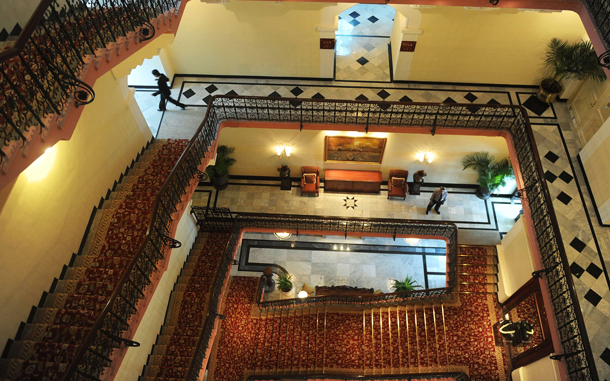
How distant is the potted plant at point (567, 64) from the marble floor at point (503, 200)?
0.44 m

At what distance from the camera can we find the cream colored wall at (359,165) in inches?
414

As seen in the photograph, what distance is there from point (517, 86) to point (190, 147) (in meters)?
9.09

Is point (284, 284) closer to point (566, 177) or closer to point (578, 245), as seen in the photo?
point (578, 245)

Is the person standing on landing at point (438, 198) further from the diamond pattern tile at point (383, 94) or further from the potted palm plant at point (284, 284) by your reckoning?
the potted palm plant at point (284, 284)

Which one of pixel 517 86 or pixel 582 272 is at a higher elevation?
pixel 517 86

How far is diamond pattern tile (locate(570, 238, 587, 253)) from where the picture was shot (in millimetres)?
7738

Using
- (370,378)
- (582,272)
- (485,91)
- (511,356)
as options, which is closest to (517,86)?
(485,91)

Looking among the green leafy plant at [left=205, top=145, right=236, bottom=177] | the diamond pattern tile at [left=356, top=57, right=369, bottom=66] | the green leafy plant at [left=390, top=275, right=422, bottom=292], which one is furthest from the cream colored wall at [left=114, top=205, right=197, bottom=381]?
the diamond pattern tile at [left=356, top=57, right=369, bottom=66]

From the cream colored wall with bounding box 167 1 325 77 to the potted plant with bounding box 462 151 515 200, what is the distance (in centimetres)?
517

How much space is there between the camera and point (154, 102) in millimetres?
10352

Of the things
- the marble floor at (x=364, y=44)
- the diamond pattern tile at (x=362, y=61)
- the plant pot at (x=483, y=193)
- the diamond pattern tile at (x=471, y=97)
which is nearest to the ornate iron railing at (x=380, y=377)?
the plant pot at (x=483, y=193)

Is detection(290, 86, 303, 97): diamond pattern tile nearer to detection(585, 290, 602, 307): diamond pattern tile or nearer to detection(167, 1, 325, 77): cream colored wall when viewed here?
detection(167, 1, 325, 77): cream colored wall

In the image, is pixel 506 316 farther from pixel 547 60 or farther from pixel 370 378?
pixel 547 60

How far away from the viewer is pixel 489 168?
1074 centimetres
